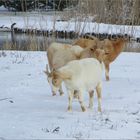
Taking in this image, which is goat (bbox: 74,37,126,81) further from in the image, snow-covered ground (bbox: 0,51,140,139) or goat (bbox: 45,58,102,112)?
goat (bbox: 45,58,102,112)

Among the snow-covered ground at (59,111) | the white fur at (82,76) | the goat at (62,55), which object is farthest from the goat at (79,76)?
the goat at (62,55)

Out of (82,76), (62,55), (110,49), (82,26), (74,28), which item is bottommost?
(82,26)

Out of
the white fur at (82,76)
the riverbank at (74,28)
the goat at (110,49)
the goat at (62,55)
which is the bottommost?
the riverbank at (74,28)

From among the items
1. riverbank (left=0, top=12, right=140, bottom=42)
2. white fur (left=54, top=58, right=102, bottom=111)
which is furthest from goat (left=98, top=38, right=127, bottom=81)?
riverbank (left=0, top=12, right=140, bottom=42)

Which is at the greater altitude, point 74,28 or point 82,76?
point 82,76

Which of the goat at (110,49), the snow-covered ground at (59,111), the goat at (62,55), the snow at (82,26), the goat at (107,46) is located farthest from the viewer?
the snow at (82,26)

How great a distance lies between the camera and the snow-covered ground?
19.3 feet

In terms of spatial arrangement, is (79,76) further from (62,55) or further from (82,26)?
(82,26)

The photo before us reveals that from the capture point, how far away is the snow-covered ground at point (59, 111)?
589 cm

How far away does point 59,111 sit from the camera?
6953 mm

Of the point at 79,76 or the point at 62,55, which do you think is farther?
the point at 62,55

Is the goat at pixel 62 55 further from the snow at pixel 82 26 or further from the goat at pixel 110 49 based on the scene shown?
the snow at pixel 82 26

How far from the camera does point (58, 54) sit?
8.23 metres

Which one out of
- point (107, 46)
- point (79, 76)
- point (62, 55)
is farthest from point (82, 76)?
point (107, 46)
